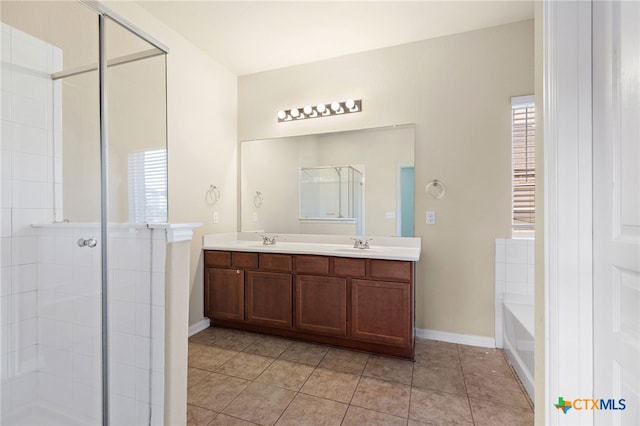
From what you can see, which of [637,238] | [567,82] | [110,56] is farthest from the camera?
[110,56]

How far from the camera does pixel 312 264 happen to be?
244cm

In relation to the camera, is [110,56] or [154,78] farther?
[154,78]

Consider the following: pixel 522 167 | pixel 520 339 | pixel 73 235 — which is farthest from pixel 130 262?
pixel 522 167

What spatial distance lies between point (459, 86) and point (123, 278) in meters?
2.81

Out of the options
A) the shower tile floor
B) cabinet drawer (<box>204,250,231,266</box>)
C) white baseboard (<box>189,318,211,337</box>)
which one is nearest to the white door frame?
the shower tile floor

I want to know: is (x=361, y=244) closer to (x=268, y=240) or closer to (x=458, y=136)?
(x=268, y=240)

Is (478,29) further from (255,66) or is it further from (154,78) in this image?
(154,78)

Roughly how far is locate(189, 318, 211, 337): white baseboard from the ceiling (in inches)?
104

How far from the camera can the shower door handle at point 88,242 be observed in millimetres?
1472

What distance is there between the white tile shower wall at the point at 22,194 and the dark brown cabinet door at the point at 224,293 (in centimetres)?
129

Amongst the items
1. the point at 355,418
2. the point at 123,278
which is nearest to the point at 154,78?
the point at 123,278

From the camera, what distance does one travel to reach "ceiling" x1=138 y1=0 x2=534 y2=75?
216cm

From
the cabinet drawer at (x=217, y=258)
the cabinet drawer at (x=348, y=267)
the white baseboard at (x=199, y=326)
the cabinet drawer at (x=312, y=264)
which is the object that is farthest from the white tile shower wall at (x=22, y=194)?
the cabinet drawer at (x=348, y=267)

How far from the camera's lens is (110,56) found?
166 centimetres
